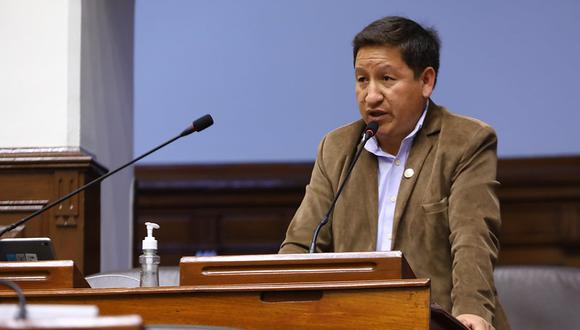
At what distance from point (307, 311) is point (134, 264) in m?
2.90

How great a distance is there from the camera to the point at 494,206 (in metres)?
2.84

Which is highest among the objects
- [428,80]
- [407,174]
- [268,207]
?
[428,80]

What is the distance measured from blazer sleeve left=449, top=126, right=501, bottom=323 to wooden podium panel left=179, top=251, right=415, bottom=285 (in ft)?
1.67

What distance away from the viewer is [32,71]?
13.1 feet

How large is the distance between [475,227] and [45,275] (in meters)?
1.04

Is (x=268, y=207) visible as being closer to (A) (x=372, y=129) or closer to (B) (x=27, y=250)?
(A) (x=372, y=129)

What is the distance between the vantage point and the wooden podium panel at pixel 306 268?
2.14 meters

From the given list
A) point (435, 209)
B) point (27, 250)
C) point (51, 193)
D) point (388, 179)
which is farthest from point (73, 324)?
point (51, 193)

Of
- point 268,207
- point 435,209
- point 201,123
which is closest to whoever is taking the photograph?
point 201,123

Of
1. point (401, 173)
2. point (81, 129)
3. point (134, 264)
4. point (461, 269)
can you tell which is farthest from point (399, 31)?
point (134, 264)

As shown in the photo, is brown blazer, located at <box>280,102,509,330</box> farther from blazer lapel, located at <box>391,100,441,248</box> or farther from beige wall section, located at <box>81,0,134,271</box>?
beige wall section, located at <box>81,0,134,271</box>

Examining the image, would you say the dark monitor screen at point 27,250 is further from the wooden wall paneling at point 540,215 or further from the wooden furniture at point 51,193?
the wooden wall paneling at point 540,215

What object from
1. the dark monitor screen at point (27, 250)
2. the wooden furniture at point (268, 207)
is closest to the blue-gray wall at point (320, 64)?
the wooden furniture at point (268, 207)

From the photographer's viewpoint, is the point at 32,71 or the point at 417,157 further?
the point at 32,71
